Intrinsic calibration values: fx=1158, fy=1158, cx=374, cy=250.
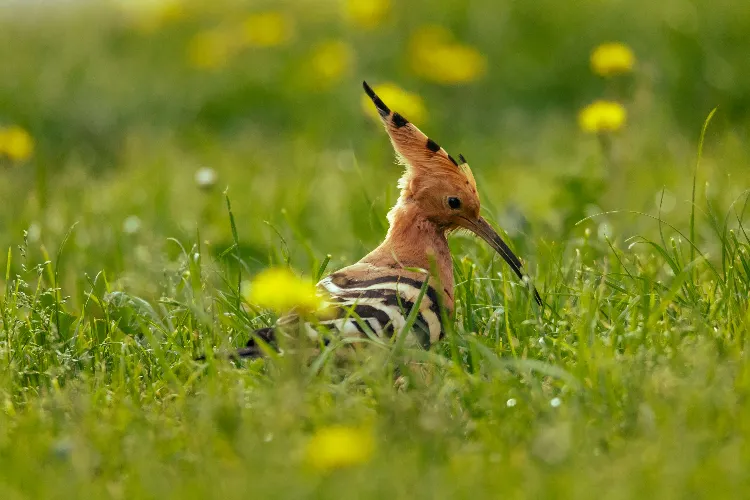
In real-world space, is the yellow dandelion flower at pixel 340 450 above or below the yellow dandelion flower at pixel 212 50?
below

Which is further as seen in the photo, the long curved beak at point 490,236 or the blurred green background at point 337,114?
the blurred green background at point 337,114

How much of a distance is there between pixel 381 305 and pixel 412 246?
18.3 inches

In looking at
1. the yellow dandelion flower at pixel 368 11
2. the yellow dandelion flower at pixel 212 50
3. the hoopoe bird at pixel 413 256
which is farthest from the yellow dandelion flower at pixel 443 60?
the hoopoe bird at pixel 413 256

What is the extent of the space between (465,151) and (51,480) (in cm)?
420

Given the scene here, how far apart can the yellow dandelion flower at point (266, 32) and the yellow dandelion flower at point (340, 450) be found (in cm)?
533

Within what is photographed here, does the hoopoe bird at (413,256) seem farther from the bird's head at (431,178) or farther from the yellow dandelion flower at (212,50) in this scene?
the yellow dandelion flower at (212,50)

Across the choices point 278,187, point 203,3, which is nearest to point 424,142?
point 278,187

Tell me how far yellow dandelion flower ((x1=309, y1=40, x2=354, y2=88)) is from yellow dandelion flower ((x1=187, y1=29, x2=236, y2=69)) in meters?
0.66

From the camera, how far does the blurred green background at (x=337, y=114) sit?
5.03 metres

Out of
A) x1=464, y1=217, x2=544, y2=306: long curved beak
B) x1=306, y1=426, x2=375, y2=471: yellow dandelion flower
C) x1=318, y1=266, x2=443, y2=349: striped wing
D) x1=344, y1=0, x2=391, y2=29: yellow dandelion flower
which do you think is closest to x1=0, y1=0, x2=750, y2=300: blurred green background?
x1=344, y1=0, x2=391, y2=29: yellow dandelion flower

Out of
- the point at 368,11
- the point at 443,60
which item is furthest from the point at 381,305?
the point at 368,11

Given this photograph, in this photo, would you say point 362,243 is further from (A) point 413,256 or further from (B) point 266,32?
(B) point 266,32

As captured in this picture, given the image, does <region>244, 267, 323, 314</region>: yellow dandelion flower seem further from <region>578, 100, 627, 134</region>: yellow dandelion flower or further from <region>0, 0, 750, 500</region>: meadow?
<region>578, 100, 627, 134</region>: yellow dandelion flower

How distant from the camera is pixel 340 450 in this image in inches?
86.7
